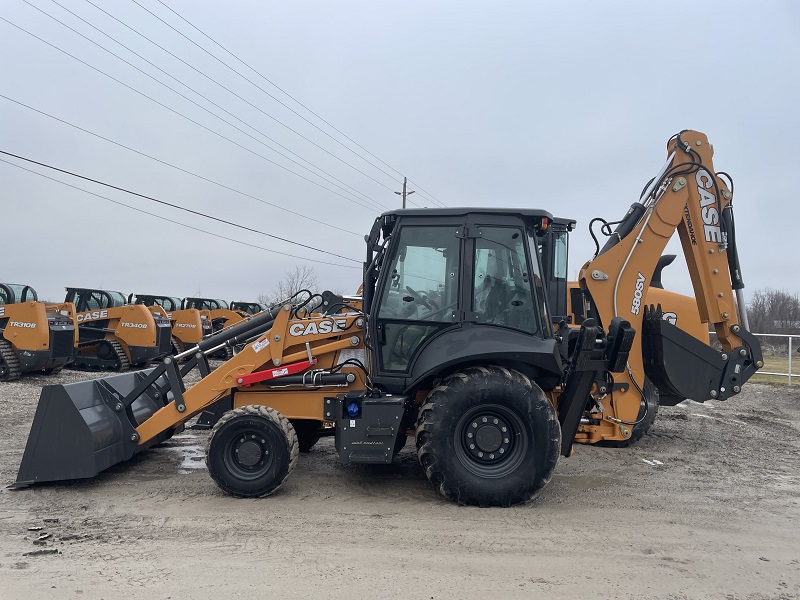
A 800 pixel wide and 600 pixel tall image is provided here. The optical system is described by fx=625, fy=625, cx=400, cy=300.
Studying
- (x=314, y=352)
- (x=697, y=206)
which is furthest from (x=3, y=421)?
(x=697, y=206)

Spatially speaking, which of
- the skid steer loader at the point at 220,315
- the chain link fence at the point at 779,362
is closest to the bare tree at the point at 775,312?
the chain link fence at the point at 779,362

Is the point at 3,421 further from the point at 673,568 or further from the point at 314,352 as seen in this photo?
the point at 673,568

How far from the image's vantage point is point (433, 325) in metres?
5.29

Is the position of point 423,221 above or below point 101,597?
above

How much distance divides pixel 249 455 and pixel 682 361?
4406mm

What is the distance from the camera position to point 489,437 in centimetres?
510

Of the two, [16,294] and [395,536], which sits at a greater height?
[16,294]

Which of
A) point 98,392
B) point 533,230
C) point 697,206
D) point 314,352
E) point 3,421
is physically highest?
point 697,206

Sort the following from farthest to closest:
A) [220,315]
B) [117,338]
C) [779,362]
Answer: [220,315] < [779,362] < [117,338]

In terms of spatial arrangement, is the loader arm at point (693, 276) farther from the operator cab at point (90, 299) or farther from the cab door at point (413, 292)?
the operator cab at point (90, 299)

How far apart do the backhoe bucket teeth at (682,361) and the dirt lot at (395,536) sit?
2.91 ft

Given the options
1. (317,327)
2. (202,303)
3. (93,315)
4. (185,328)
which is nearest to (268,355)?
(317,327)

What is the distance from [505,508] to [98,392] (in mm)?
3856

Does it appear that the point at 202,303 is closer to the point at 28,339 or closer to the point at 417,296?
the point at 28,339
